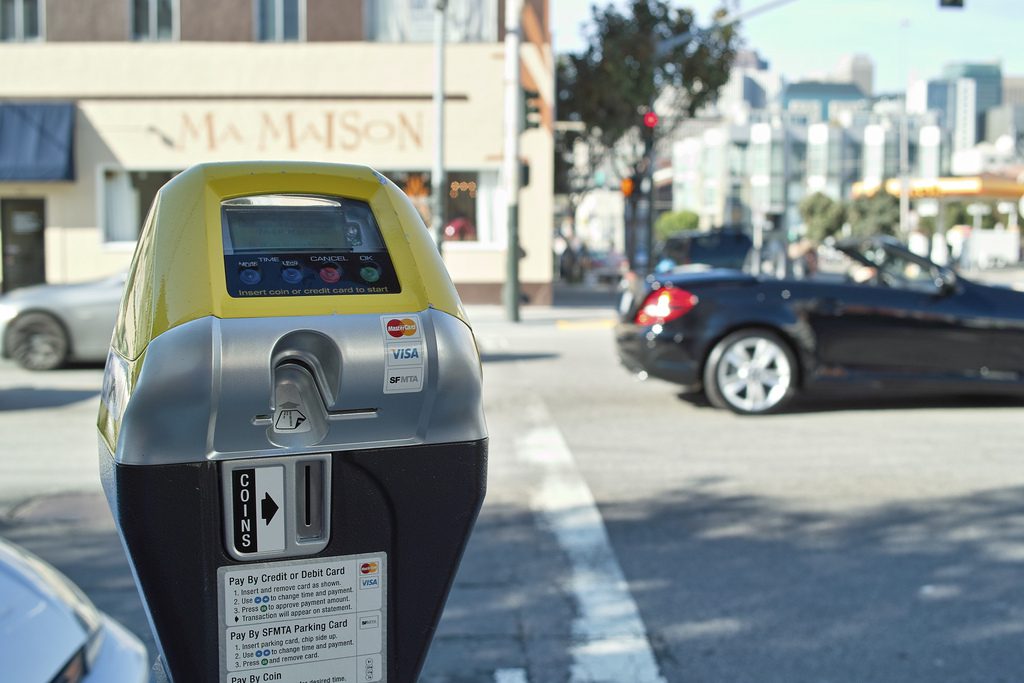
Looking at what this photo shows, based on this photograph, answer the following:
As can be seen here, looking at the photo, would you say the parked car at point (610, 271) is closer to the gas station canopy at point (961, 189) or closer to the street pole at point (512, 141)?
the street pole at point (512, 141)

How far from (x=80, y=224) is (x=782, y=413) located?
1619 cm

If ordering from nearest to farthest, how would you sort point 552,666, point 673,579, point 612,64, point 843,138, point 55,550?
point 552,666 < point 673,579 < point 55,550 < point 612,64 < point 843,138

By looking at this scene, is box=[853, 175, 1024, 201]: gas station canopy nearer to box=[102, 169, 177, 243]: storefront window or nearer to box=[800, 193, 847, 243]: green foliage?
box=[800, 193, 847, 243]: green foliage

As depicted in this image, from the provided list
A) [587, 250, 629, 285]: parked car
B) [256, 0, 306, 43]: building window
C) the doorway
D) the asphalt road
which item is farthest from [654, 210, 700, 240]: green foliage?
the asphalt road

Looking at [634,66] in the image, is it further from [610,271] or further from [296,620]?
[296,620]

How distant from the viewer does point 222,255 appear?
1.84 m

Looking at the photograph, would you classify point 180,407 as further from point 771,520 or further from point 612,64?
point 612,64

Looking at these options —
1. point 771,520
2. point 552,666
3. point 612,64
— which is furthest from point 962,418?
point 612,64

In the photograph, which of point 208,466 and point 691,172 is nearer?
point 208,466

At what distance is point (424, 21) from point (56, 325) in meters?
11.8

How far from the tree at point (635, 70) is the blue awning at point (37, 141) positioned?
1295 cm

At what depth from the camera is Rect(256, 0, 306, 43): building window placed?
22125 millimetres

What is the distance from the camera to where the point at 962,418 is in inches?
380

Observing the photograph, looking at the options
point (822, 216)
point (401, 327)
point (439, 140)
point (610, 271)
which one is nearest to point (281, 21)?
point (439, 140)
